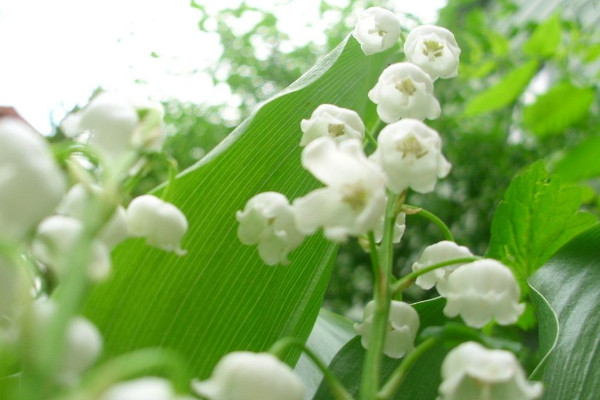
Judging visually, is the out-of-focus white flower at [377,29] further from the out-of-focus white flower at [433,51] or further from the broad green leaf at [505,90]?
the broad green leaf at [505,90]

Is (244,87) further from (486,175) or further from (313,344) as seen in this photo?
(313,344)

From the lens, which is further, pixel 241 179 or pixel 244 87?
pixel 244 87

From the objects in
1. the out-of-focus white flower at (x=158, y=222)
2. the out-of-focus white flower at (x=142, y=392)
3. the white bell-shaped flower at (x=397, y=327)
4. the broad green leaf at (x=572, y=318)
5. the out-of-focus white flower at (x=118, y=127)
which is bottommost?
the broad green leaf at (x=572, y=318)

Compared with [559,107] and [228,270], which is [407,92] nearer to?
[228,270]

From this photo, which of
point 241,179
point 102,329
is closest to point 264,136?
point 241,179

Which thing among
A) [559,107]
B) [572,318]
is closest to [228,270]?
[572,318]

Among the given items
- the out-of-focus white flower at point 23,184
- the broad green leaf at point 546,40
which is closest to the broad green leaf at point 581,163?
A: the broad green leaf at point 546,40
